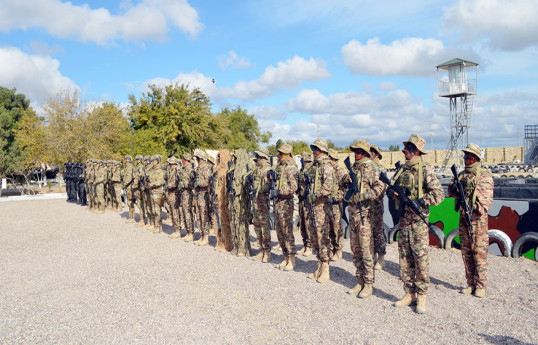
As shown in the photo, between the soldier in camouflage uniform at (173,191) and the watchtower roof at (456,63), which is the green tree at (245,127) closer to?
the watchtower roof at (456,63)

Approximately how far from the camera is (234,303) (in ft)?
18.1

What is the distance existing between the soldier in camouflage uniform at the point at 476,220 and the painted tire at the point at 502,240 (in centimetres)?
221

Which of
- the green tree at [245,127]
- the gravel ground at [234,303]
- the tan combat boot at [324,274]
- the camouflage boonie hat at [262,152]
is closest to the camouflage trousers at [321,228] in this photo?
the tan combat boot at [324,274]

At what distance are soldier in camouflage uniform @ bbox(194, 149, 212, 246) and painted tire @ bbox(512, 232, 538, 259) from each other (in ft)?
20.7

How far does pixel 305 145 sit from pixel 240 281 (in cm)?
6444

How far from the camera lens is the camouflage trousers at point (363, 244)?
5.52 m

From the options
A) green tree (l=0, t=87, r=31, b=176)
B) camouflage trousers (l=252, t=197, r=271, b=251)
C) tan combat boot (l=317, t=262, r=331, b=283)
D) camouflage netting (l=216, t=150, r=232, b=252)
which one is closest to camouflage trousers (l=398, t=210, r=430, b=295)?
tan combat boot (l=317, t=262, r=331, b=283)

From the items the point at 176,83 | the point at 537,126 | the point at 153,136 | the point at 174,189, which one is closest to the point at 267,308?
the point at 174,189

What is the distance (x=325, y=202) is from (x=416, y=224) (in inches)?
66.7

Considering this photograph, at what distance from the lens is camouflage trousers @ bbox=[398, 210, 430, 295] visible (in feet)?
16.5

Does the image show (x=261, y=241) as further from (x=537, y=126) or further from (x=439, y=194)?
(x=537, y=126)

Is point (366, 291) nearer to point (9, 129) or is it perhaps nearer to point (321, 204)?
point (321, 204)

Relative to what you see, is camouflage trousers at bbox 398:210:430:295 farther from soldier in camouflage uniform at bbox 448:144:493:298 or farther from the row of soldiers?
soldier in camouflage uniform at bbox 448:144:493:298

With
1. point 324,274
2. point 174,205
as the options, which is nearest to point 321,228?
point 324,274
